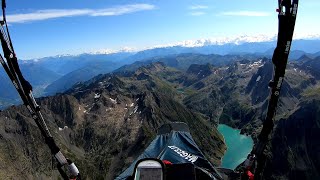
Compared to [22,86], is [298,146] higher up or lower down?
lower down

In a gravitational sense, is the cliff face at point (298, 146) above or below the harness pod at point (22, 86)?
below

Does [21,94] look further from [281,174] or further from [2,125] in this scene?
[2,125]

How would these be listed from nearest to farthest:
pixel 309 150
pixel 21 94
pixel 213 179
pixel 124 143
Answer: pixel 21 94
pixel 213 179
pixel 309 150
pixel 124 143

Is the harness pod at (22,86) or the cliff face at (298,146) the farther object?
the cliff face at (298,146)

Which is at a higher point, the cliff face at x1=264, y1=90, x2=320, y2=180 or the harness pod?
the harness pod

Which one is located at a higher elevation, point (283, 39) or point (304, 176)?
point (283, 39)

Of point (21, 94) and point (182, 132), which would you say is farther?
point (182, 132)

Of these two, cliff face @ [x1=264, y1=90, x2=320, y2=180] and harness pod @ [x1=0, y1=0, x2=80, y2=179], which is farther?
cliff face @ [x1=264, y1=90, x2=320, y2=180]

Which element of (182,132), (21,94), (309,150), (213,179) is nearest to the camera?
(21,94)

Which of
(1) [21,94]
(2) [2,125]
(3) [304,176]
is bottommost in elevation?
(3) [304,176]

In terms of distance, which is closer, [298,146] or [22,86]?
[22,86]

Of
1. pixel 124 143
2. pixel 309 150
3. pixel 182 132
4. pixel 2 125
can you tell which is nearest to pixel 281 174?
pixel 309 150
